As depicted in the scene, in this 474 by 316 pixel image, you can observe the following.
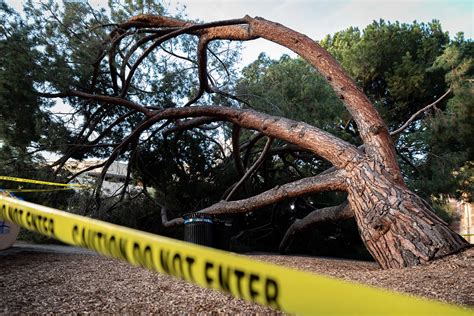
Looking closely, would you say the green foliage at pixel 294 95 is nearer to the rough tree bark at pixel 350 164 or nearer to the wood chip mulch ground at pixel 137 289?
the rough tree bark at pixel 350 164

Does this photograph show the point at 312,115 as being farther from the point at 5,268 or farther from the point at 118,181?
the point at 5,268

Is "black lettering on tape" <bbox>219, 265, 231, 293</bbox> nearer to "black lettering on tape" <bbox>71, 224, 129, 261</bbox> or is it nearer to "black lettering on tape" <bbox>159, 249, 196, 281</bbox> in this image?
"black lettering on tape" <bbox>159, 249, 196, 281</bbox>

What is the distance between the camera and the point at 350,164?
17.5ft

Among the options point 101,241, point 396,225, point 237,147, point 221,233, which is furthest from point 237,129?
point 101,241

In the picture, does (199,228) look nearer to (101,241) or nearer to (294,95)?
(101,241)

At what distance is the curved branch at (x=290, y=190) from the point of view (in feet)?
17.9

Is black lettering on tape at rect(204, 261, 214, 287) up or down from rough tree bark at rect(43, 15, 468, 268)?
down

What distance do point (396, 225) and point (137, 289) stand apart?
2937 millimetres

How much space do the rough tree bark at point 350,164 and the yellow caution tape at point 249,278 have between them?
3923 mm

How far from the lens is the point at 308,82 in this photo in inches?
442

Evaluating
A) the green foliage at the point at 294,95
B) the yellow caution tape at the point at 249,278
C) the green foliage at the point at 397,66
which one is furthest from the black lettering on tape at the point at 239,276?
the green foliage at the point at 397,66

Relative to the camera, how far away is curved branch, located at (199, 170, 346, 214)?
5455 mm

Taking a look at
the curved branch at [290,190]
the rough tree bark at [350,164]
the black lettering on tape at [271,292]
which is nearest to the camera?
the black lettering on tape at [271,292]

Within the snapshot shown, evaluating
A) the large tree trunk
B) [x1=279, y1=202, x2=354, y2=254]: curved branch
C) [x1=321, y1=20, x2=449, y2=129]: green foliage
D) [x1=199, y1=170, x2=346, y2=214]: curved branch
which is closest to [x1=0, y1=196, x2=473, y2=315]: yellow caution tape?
the large tree trunk
